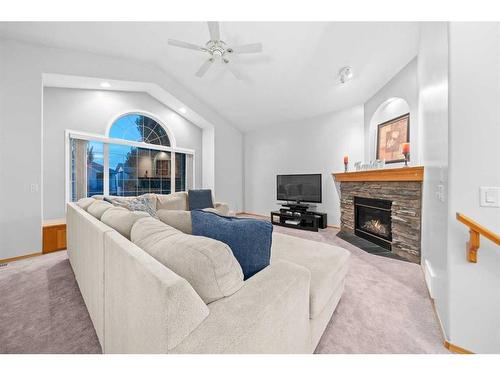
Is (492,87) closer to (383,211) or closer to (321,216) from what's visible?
(383,211)

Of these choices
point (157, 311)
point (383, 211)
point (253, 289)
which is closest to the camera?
point (157, 311)

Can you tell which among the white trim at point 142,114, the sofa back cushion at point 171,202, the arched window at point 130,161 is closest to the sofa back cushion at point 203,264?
the sofa back cushion at point 171,202

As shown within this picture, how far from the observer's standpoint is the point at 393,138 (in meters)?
3.53

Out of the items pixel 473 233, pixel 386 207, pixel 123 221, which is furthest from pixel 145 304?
pixel 386 207

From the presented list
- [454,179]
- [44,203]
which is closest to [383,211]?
[454,179]

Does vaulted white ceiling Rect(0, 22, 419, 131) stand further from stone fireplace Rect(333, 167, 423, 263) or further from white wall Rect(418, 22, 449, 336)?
stone fireplace Rect(333, 167, 423, 263)

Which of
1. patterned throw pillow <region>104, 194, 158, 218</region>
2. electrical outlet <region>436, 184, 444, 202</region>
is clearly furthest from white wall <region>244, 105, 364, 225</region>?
patterned throw pillow <region>104, 194, 158, 218</region>

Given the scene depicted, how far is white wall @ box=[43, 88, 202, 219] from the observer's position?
3.58 meters

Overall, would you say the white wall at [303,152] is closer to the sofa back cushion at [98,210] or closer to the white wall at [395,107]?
the white wall at [395,107]

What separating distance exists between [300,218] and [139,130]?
415 cm

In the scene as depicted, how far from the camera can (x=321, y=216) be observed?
14.8 feet

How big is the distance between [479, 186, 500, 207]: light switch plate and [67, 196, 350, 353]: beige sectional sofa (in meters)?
1.02

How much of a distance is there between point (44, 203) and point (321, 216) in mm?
5085

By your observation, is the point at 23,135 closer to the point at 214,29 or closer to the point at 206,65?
the point at 206,65
